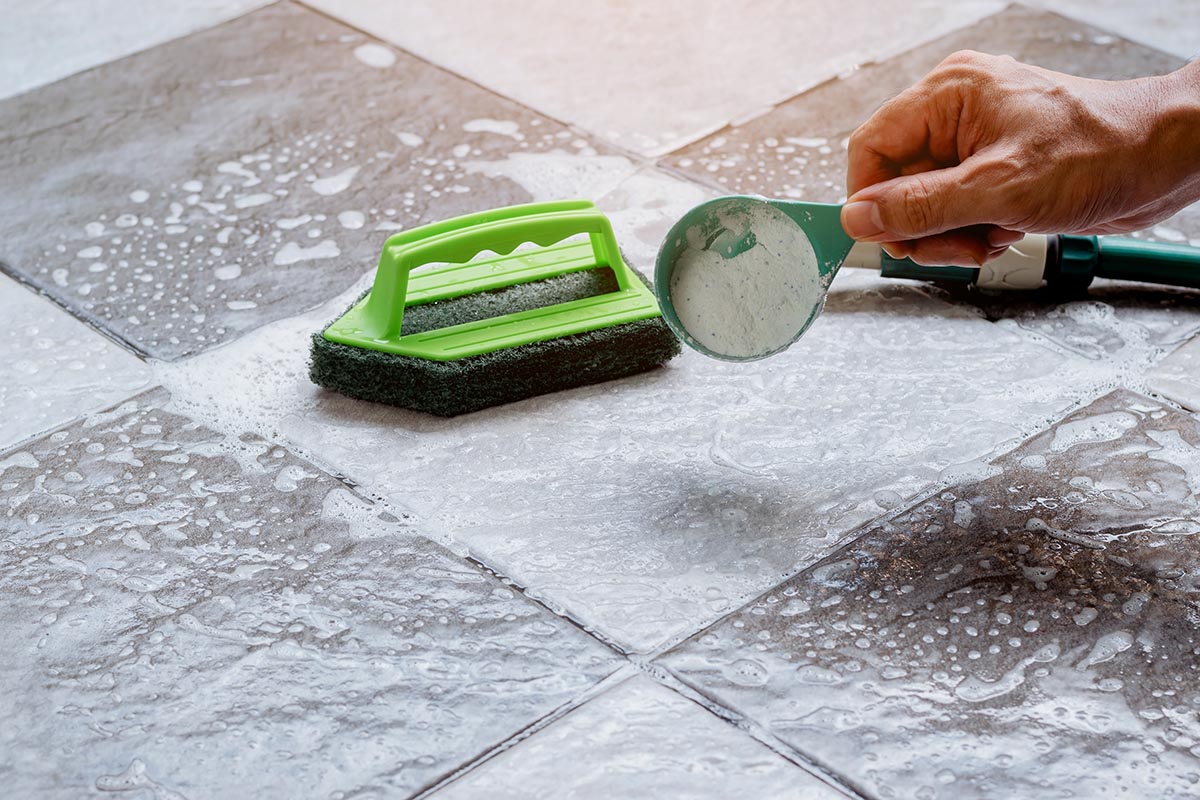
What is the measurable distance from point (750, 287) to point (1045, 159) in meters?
0.35

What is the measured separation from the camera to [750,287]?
1.50m

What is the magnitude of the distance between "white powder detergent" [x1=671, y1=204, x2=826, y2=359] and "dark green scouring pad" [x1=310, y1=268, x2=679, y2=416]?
0.12 meters

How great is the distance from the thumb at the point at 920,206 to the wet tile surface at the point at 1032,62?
0.41 m

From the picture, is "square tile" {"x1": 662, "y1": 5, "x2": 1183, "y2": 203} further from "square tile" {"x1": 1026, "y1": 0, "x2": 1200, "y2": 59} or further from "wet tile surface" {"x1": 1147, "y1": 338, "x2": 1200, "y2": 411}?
"wet tile surface" {"x1": 1147, "y1": 338, "x2": 1200, "y2": 411}

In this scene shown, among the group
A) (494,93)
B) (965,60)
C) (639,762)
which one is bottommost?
(639,762)

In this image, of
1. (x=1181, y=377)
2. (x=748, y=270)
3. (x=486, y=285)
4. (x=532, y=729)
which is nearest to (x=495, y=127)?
(x=486, y=285)

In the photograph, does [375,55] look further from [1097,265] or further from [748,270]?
[1097,265]

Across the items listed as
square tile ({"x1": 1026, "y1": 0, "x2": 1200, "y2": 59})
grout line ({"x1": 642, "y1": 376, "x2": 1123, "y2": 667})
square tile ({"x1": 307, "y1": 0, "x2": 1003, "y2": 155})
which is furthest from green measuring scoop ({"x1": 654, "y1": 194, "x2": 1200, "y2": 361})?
square tile ({"x1": 1026, "y1": 0, "x2": 1200, "y2": 59})

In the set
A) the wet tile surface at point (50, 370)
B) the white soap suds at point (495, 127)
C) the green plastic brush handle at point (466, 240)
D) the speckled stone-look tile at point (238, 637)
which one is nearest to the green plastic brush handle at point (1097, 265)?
the green plastic brush handle at point (466, 240)

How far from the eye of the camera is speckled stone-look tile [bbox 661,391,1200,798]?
3.81 ft

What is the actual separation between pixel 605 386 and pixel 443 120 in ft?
2.64

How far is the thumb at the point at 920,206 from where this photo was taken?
138cm

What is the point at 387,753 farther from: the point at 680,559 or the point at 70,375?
the point at 70,375

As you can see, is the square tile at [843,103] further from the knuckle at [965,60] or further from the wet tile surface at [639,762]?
the wet tile surface at [639,762]
